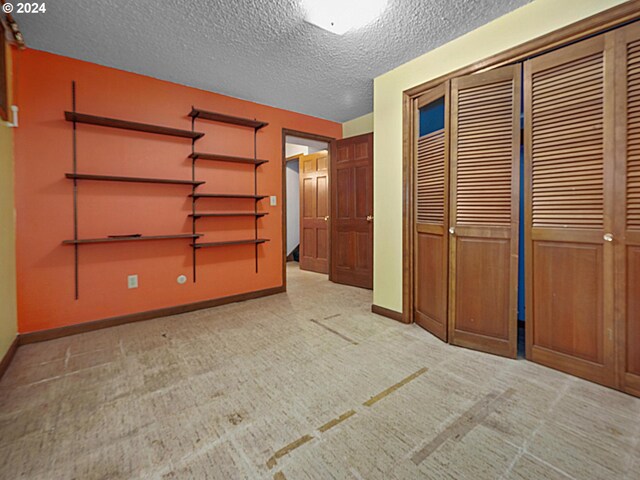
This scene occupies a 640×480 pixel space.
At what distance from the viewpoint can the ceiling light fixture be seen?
82.0 inches

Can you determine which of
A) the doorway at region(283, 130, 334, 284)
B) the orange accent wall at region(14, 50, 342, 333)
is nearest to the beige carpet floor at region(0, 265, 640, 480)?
the orange accent wall at region(14, 50, 342, 333)

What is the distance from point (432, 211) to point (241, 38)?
2.19 meters

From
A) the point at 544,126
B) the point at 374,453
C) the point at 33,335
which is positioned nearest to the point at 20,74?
the point at 33,335

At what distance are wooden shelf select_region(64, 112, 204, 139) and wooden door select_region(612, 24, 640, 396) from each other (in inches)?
137

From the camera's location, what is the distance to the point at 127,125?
295 centimetres

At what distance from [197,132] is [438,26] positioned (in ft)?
8.43

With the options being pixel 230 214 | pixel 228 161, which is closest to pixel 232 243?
pixel 230 214

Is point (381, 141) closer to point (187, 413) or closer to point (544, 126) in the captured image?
point (544, 126)

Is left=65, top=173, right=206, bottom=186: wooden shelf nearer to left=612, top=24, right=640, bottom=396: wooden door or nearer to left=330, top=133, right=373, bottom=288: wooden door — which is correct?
left=330, top=133, right=373, bottom=288: wooden door

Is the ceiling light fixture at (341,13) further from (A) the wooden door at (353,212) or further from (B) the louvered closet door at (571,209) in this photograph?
(A) the wooden door at (353,212)

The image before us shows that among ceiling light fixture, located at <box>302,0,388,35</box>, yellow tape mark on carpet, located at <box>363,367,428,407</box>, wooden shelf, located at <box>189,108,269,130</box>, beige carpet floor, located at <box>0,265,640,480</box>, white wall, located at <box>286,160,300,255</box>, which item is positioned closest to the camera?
beige carpet floor, located at <box>0,265,640,480</box>

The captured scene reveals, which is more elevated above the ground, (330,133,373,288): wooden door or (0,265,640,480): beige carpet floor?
(330,133,373,288): wooden door

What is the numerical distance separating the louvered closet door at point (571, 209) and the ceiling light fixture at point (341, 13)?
1.17 meters

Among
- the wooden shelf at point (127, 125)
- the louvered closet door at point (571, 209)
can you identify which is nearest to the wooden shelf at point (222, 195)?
the wooden shelf at point (127, 125)
